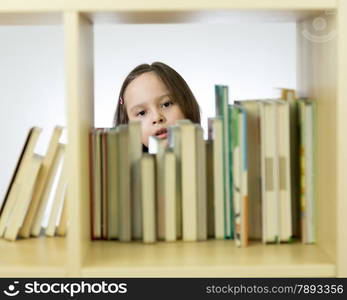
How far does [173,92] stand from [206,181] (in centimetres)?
176

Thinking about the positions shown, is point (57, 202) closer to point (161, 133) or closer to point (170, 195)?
point (170, 195)

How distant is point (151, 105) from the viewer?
3139 millimetres

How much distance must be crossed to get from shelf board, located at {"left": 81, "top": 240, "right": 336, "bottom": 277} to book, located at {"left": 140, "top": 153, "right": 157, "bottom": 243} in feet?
0.11

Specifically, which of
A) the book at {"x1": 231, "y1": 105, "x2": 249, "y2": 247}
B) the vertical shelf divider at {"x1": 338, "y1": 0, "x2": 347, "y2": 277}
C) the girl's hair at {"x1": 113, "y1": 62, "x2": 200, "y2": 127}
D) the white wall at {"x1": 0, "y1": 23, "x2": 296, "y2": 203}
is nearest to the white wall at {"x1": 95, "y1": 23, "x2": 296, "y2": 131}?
the white wall at {"x1": 0, "y1": 23, "x2": 296, "y2": 203}

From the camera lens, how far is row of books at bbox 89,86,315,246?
1434 mm

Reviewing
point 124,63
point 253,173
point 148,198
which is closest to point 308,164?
point 253,173

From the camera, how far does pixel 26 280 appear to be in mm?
1315

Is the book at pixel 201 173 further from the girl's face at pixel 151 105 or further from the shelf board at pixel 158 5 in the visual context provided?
the girl's face at pixel 151 105

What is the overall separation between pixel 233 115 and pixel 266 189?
0.18 metres

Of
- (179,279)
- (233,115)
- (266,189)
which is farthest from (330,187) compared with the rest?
(179,279)

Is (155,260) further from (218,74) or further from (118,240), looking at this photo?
(218,74)

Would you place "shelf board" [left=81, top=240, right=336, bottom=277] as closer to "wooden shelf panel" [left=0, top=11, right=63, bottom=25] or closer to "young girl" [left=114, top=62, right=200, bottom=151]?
"wooden shelf panel" [left=0, top=11, right=63, bottom=25]

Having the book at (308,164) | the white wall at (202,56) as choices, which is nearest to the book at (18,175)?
the book at (308,164)

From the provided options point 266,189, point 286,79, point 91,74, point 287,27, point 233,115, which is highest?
point 287,27
